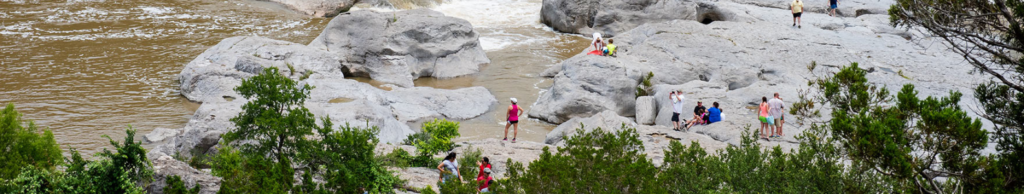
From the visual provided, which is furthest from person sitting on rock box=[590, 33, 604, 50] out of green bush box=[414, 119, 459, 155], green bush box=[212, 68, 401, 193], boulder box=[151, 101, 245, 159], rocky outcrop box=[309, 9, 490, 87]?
green bush box=[212, 68, 401, 193]

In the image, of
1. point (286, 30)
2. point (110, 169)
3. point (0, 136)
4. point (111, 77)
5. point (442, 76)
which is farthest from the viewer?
point (286, 30)

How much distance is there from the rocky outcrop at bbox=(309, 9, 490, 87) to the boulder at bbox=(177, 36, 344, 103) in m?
1.10

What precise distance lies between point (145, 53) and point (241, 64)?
6.95 m

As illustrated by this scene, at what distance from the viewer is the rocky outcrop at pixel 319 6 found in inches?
1328

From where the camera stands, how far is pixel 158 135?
54.1ft

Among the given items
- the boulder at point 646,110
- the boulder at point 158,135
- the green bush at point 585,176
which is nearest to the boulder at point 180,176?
the green bush at point 585,176

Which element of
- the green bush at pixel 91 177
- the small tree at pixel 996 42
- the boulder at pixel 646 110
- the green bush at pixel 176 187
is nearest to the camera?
the small tree at pixel 996 42

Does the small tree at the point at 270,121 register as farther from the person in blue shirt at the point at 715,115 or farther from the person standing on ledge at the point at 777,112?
the person in blue shirt at the point at 715,115

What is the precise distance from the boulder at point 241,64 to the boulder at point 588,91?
6722 millimetres

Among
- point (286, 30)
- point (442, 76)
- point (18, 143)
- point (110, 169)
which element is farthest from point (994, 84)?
point (286, 30)

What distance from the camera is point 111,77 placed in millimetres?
22375

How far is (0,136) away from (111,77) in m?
14.4

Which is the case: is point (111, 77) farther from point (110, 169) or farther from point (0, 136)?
point (110, 169)

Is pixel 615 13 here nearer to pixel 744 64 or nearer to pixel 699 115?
pixel 744 64
